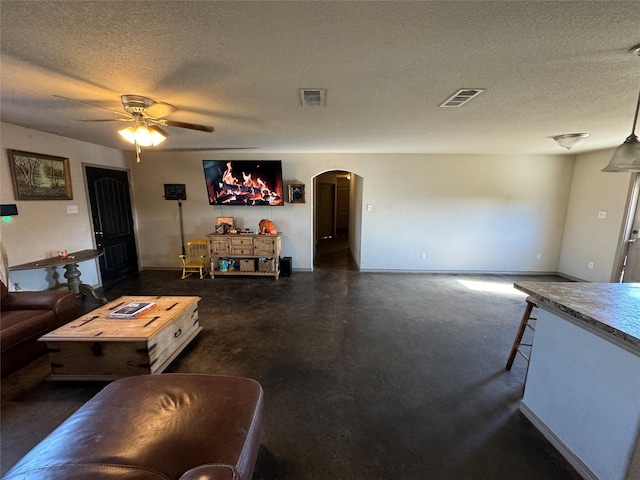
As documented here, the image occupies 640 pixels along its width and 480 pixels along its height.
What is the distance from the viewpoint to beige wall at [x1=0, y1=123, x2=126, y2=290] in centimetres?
306

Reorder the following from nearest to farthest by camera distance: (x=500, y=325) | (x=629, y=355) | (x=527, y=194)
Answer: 1. (x=629, y=355)
2. (x=500, y=325)
3. (x=527, y=194)

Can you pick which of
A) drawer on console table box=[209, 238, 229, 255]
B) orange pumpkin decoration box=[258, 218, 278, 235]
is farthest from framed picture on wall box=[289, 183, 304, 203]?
drawer on console table box=[209, 238, 229, 255]

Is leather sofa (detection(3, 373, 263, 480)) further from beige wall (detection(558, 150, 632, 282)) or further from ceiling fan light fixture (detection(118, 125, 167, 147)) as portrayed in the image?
beige wall (detection(558, 150, 632, 282))

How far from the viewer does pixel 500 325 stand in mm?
3111

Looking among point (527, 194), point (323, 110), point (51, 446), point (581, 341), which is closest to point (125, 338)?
point (51, 446)

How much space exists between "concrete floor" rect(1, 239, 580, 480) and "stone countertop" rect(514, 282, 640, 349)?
3.01ft

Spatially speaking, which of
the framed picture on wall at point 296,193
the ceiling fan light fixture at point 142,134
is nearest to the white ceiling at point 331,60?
the ceiling fan light fixture at point 142,134

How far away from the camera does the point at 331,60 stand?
5.09 feet

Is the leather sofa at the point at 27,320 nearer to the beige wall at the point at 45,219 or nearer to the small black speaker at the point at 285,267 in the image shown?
the beige wall at the point at 45,219

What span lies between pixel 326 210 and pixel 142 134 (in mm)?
7249

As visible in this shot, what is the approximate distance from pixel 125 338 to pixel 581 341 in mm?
3105

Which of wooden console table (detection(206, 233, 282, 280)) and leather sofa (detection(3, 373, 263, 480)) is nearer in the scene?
leather sofa (detection(3, 373, 263, 480))

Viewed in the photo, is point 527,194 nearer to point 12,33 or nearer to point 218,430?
point 218,430

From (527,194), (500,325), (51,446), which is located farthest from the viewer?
(527,194)
